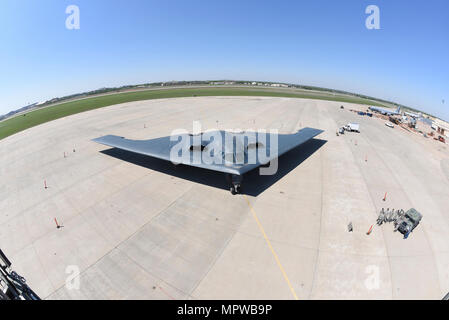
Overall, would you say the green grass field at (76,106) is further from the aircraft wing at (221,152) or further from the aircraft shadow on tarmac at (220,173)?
the aircraft wing at (221,152)

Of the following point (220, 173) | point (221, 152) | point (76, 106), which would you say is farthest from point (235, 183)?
point (76, 106)

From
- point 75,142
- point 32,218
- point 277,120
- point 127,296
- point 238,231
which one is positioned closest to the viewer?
point 127,296

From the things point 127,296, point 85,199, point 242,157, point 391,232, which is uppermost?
point 242,157

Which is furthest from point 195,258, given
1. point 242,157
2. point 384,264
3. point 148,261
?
point 384,264

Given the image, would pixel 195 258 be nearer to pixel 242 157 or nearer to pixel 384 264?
pixel 242 157

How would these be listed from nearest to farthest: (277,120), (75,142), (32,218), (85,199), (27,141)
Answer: (32,218) → (85,199) → (75,142) → (27,141) → (277,120)

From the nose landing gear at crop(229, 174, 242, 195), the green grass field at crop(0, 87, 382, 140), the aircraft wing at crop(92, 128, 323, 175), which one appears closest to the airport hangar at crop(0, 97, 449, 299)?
the nose landing gear at crop(229, 174, 242, 195)

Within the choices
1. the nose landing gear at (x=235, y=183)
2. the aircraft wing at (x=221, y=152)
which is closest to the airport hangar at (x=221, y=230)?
the nose landing gear at (x=235, y=183)

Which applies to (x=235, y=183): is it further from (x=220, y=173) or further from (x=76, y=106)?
(x=76, y=106)
